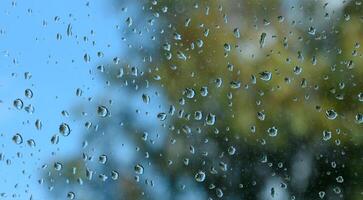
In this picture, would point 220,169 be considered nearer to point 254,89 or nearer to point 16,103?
point 254,89

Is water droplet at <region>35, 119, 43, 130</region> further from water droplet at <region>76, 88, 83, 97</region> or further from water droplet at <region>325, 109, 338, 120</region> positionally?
water droplet at <region>325, 109, 338, 120</region>

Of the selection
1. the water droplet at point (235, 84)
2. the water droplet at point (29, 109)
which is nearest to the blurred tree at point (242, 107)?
the water droplet at point (235, 84)

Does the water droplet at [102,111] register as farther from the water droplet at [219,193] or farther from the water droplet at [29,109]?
the water droplet at [219,193]

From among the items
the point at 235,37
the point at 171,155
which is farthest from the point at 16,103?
the point at 235,37

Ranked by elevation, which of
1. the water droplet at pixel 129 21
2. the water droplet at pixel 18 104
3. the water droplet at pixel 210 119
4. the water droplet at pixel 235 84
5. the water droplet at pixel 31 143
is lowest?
the water droplet at pixel 31 143

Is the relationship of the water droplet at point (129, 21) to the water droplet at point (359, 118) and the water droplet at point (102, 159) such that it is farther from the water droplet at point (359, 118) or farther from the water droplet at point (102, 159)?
the water droplet at point (359, 118)

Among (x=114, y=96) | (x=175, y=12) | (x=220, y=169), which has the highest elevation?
(x=175, y=12)

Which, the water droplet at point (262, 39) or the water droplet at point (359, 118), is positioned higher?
the water droplet at point (262, 39)

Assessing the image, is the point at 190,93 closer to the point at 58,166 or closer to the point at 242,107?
the point at 242,107
